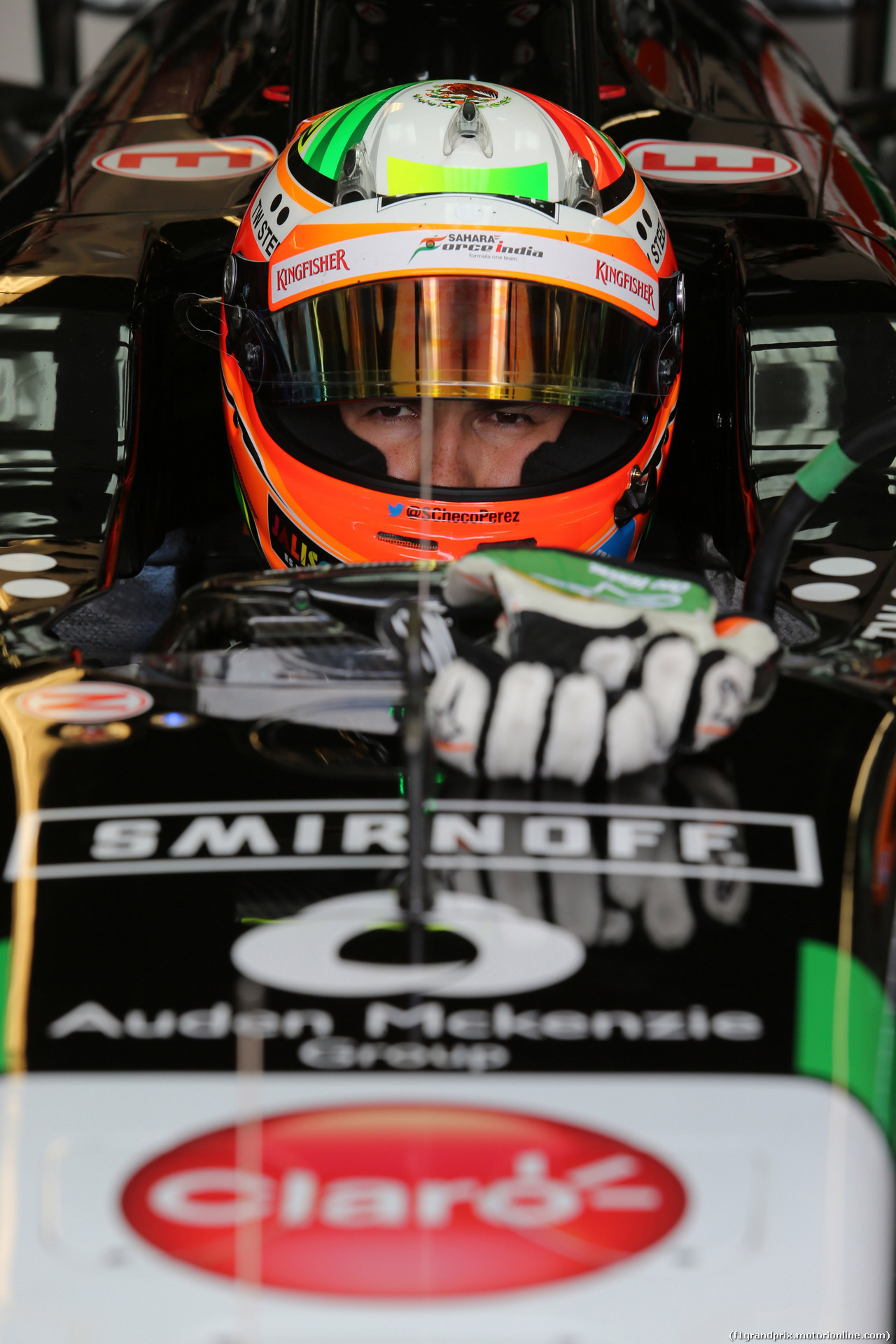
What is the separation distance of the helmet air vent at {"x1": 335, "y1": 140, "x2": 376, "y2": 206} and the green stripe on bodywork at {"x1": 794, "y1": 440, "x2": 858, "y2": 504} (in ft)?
1.99

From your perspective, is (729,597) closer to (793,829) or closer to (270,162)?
(793,829)

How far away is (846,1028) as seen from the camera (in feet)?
2.80

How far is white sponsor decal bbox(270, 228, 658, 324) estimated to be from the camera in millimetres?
1556

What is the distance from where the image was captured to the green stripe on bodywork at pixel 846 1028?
0.82 meters

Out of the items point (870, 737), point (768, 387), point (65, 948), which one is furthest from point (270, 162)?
point (65, 948)

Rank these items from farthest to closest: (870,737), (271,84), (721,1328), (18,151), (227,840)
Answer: (18,151) → (271,84) → (870,737) → (227,840) → (721,1328)

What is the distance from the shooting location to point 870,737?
1164 mm

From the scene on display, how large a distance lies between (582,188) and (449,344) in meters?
0.27

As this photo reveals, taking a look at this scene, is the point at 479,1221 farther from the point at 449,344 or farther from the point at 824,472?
the point at 449,344

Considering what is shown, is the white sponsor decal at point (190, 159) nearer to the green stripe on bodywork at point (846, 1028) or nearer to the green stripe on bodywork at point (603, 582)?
the green stripe on bodywork at point (603, 582)

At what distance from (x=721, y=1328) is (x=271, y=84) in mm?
2214

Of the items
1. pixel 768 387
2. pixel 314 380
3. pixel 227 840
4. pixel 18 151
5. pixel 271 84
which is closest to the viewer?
pixel 227 840

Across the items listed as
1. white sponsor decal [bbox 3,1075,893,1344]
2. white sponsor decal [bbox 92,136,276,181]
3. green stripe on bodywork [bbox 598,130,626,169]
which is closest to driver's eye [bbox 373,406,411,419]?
green stripe on bodywork [bbox 598,130,626,169]

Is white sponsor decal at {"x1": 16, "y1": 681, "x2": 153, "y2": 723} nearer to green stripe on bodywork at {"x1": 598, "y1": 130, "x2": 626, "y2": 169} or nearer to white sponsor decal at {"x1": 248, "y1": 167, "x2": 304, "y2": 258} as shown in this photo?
white sponsor decal at {"x1": 248, "y1": 167, "x2": 304, "y2": 258}
